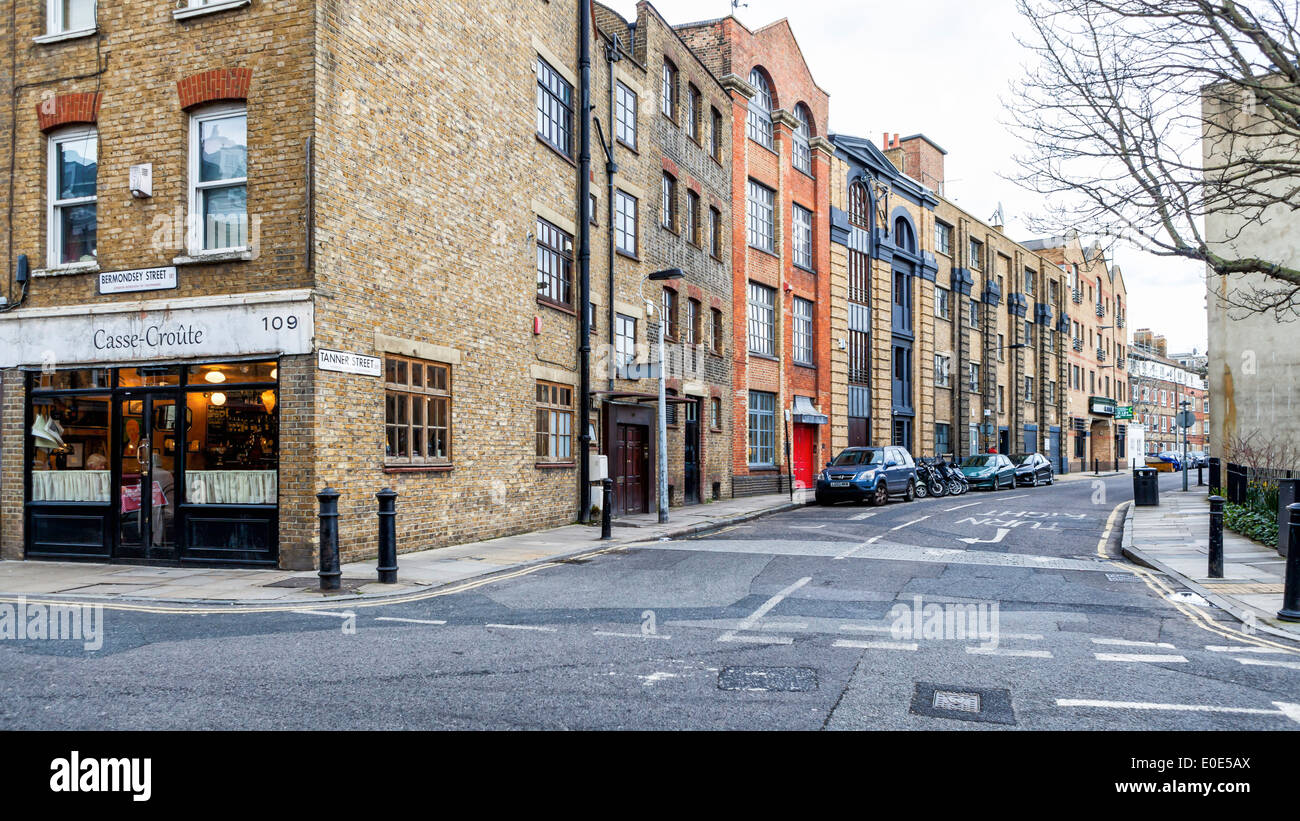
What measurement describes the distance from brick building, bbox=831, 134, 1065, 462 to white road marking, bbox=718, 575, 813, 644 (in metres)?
23.9

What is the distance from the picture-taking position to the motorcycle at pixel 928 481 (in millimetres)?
29422

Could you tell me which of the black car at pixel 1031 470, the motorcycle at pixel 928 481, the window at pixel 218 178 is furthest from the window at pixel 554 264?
the black car at pixel 1031 470

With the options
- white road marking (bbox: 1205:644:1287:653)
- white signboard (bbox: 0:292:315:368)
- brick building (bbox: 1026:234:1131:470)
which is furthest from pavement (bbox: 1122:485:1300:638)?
brick building (bbox: 1026:234:1131:470)

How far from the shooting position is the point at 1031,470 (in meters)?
39.8

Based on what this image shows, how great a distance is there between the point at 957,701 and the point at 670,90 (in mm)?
21297

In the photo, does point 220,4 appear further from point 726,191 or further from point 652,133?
point 726,191

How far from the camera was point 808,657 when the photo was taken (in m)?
6.62

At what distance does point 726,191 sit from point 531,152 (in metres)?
11.6

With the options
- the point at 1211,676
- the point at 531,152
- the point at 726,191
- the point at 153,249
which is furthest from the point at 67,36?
the point at 726,191

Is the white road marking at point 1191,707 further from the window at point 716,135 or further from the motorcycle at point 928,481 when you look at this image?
the motorcycle at point 928,481

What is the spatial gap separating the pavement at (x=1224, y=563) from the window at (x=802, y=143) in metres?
16.8

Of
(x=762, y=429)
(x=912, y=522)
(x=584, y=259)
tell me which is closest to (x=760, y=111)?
(x=762, y=429)

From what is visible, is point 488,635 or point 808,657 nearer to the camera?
point 808,657

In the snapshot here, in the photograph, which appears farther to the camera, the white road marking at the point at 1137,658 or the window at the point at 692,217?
the window at the point at 692,217
